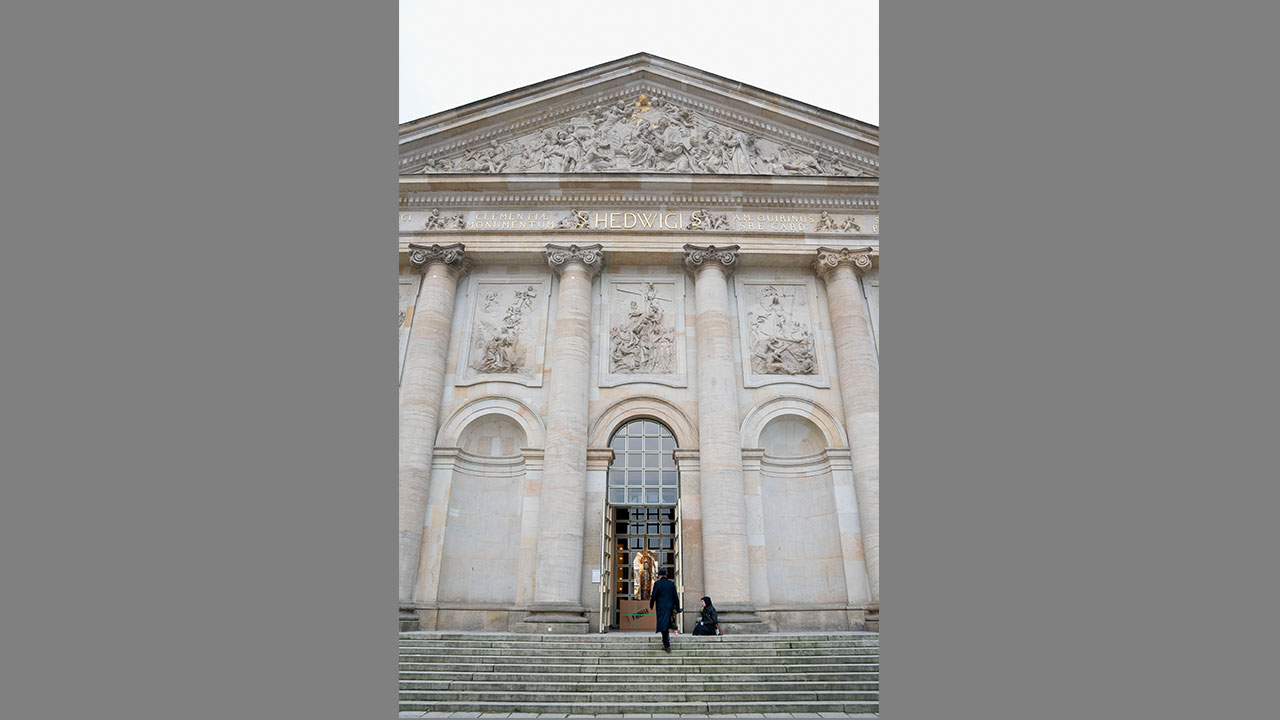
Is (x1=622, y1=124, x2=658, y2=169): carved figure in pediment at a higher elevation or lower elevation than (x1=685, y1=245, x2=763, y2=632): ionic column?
higher

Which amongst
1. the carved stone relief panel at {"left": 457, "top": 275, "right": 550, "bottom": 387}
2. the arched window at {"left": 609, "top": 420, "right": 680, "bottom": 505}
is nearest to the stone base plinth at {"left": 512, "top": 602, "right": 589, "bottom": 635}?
the arched window at {"left": 609, "top": 420, "right": 680, "bottom": 505}

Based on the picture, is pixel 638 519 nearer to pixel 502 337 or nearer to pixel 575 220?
pixel 502 337

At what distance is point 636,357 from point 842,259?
5957mm

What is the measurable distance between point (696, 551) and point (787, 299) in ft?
23.7

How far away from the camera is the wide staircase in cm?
989

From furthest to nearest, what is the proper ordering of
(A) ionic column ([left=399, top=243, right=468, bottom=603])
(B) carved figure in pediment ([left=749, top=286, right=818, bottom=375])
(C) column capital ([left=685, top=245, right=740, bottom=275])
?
(C) column capital ([left=685, top=245, right=740, bottom=275]), (B) carved figure in pediment ([left=749, top=286, right=818, bottom=375]), (A) ionic column ([left=399, top=243, right=468, bottom=603])

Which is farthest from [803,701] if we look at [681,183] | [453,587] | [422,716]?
[681,183]

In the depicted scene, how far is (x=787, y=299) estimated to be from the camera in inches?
764

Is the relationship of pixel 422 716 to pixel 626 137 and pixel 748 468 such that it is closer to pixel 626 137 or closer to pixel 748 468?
pixel 748 468

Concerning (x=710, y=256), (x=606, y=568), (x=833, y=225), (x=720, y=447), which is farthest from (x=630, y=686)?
(x=833, y=225)

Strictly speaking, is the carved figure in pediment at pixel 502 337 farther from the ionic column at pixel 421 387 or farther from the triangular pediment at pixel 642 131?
the triangular pediment at pixel 642 131

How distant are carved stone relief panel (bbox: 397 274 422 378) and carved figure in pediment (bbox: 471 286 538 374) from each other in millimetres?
1693

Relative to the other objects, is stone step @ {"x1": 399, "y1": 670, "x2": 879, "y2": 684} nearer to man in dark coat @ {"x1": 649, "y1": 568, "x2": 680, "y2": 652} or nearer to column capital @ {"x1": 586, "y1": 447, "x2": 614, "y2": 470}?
man in dark coat @ {"x1": 649, "y1": 568, "x2": 680, "y2": 652}

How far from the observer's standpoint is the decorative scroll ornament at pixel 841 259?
18.8 meters
